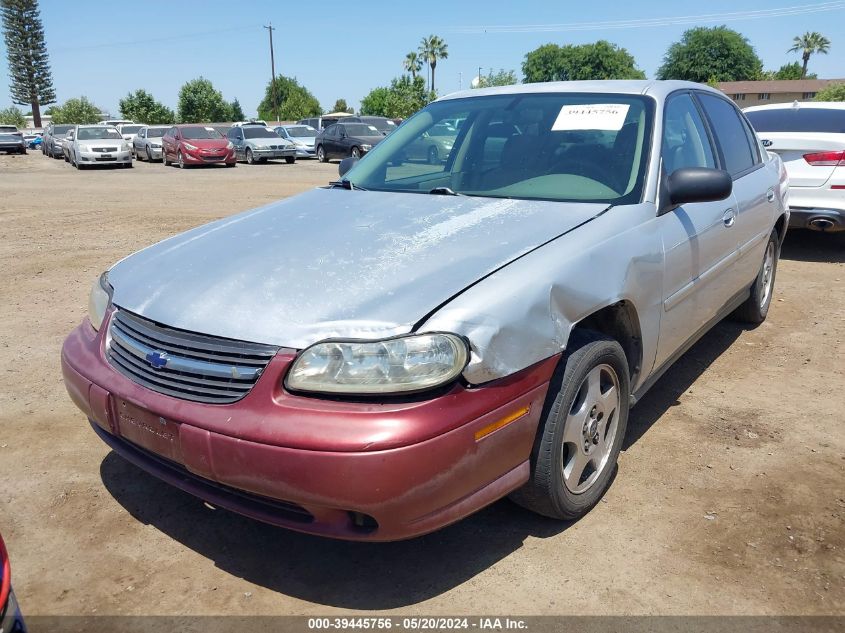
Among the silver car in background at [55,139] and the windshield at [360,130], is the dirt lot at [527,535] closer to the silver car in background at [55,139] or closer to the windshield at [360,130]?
the windshield at [360,130]

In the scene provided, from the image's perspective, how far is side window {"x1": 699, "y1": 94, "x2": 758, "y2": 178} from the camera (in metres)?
4.18

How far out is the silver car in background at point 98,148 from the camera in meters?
24.9

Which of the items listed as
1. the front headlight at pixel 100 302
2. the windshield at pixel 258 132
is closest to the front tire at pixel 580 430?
the front headlight at pixel 100 302

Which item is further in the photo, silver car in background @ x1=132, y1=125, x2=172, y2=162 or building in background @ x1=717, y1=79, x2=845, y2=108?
building in background @ x1=717, y1=79, x2=845, y2=108

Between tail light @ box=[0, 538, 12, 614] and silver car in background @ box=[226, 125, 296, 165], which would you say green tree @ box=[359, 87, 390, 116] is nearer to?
silver car in background @ box=[226, 125, 296, 165]

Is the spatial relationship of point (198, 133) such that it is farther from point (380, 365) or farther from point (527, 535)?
point (380, 365)

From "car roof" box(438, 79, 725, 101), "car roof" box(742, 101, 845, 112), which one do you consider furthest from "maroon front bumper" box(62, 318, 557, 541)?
"car roof" box(742, 101, 845, 112)

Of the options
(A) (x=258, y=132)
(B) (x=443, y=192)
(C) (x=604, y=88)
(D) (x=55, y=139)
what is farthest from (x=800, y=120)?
(D) (x=55, y=139)

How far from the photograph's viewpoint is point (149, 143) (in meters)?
28.4

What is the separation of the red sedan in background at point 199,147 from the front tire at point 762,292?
22.3 m

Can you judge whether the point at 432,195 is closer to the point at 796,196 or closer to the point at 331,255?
the point at 331,255

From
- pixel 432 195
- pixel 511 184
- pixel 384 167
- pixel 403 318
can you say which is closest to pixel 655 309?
pixel 511 184

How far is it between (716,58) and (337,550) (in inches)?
4121

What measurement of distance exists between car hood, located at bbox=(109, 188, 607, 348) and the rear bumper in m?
5.25
